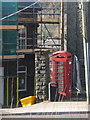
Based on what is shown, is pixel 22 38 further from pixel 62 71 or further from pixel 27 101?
pixel 27 101

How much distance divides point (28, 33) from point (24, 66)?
1.93 feet

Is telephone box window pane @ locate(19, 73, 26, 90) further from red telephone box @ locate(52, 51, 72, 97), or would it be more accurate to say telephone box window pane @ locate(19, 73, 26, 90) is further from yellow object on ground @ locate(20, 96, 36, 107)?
yellow object on ground @ locate(20, 96, 36, 107)

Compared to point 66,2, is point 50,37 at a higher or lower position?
lower

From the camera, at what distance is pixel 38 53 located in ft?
16.9

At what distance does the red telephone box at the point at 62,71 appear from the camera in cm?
496

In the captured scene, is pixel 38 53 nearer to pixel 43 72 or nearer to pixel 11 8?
pixel 43 72

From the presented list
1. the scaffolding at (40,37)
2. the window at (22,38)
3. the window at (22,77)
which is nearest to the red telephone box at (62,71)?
the scaffolding at (40,37)

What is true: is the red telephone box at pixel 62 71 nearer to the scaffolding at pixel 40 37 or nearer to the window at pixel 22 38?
the scaffolding at pixel 40 37

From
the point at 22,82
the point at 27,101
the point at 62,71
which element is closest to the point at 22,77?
the point at 22,82

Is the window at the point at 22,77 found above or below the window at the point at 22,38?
below

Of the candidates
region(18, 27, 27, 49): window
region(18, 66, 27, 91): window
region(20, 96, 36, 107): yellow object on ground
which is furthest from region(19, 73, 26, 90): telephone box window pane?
region(20, 96, 36, 107): yellow object on ground

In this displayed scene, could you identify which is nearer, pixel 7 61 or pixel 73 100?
pixel 73 100

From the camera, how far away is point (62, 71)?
16.3 ft

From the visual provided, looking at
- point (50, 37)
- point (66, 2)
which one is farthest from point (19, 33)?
point (66, 2)
